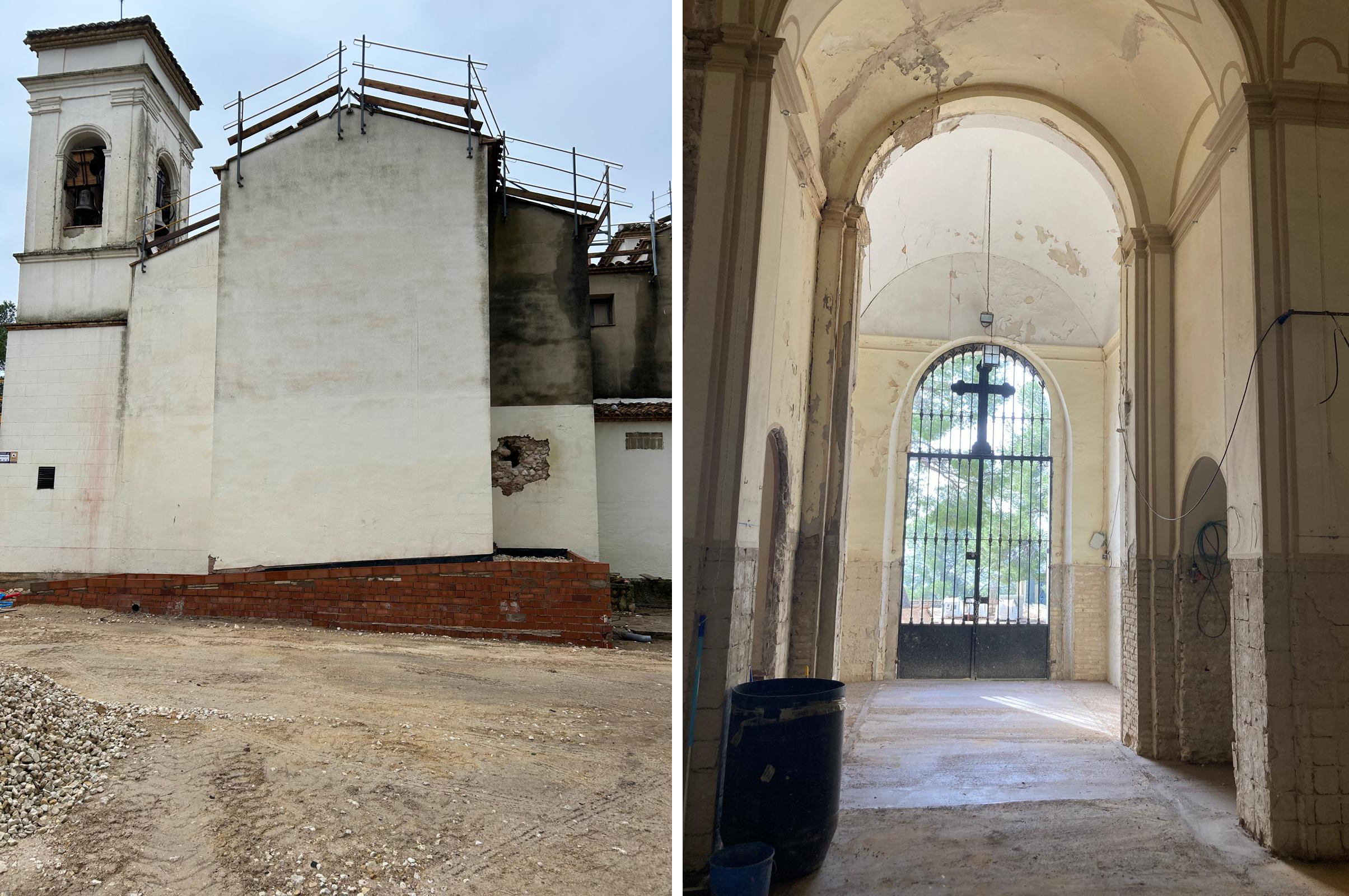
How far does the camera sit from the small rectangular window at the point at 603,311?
1684cm

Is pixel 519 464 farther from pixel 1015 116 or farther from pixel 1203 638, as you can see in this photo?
pixel 1203 638

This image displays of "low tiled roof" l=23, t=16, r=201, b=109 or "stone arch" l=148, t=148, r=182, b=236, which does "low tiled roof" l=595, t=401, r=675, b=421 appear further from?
"low tiled roof" l=23, t=16, r=201, b=109

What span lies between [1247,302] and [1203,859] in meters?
3.69

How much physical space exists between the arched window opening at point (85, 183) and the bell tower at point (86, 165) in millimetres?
13

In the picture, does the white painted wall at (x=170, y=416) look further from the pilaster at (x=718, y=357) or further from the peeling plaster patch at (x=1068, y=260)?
the peeling plaster patch at (x=1068, y=260)

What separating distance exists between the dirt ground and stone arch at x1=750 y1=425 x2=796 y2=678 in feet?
3.42

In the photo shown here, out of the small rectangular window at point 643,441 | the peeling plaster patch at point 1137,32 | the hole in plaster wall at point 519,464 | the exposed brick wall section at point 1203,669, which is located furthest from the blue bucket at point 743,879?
the small rectangular window at point 643,441

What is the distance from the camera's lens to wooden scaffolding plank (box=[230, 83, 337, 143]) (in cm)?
1373

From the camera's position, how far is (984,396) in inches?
608

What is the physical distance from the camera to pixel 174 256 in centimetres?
1459

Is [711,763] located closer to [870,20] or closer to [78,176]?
[870,20]

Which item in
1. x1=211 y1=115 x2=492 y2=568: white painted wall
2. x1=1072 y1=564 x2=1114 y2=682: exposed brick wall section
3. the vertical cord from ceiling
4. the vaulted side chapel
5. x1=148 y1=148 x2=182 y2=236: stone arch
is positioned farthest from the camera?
x1=148 y1=148 x2=182 y2=236: stone arch

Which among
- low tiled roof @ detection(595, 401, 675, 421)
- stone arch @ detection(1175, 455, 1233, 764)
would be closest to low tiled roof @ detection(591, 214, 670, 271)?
low tiled roof @ detection(595, 401, 675, 421)

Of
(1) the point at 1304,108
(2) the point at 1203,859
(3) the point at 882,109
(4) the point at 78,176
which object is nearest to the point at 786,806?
(2) the point at 1203,859
